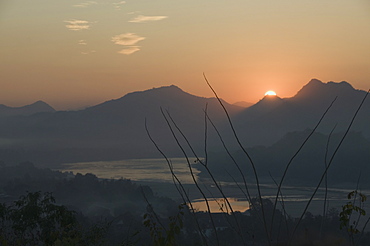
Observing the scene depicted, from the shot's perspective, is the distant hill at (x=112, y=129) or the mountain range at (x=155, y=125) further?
the distant hill at (x=112, y=129)

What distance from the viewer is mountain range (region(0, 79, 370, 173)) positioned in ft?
366

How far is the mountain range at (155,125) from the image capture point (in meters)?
112

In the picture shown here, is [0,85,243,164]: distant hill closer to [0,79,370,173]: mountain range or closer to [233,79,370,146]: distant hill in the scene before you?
[0,79,370,173]: mountain range

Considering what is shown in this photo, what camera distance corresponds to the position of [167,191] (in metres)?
56.2

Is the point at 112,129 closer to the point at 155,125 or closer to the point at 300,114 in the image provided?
the point at 155,125

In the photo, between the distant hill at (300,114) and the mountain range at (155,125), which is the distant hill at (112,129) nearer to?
the mountain range at (155,125)

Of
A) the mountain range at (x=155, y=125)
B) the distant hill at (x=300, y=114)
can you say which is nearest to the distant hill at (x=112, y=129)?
the mountain range at (x=155, y=125)

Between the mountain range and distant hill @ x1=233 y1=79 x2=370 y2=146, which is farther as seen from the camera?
distant hill @ x1=233 y1=79 x2=370 y2=146

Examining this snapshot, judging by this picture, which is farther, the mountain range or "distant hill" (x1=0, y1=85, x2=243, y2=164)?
"distant hill" (x1=0, y1=85, x2=243, y2=164)

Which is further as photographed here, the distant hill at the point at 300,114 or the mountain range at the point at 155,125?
the distant hill at the point at 300,114

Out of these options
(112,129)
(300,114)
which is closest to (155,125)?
(112,129)

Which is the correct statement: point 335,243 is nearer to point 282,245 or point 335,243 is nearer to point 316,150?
point 282,245

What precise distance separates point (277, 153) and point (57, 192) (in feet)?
125

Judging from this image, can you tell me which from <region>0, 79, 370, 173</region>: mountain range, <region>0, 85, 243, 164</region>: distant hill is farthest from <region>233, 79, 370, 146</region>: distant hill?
<region>0, 85, 243, 164</region>: distant hill
